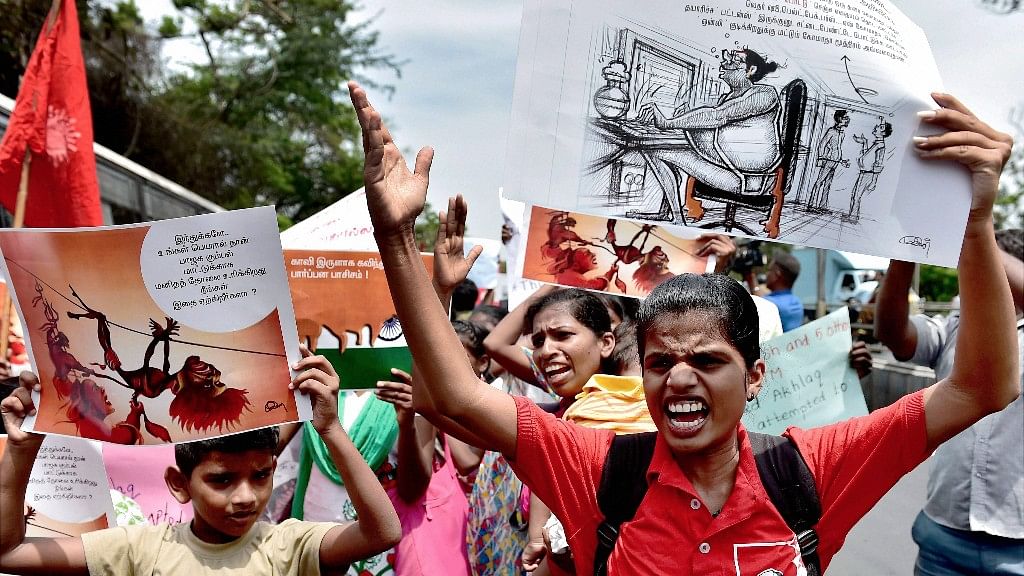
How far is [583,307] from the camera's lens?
331cm

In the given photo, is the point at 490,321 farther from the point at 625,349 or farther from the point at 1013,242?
the point at 1013,242

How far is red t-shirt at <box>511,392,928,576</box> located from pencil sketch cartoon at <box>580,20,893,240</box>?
0.45 metres

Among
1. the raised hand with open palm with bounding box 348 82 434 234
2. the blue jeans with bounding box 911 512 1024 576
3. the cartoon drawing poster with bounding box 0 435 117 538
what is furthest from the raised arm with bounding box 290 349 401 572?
the blue jeans with bounding box 911 512 1024 576

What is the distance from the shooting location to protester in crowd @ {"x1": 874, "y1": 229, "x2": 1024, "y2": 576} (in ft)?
9.61

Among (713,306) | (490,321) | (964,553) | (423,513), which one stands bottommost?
(423,513)

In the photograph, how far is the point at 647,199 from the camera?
2002 mm

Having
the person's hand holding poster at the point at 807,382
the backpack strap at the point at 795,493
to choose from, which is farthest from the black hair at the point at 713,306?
the person's hand holding poster at the point at 807,382

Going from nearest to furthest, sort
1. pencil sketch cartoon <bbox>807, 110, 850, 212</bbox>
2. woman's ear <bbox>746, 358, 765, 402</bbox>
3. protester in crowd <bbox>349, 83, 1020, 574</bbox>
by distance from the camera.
Result: protester in crowd <bbox>349, 83, 1020, 574</bbox> → woman's ear <bbox>746, 358, 765, 402</bbox> → pencil sketch cartoon <bbox>807, 110, 850, 212</bbox>

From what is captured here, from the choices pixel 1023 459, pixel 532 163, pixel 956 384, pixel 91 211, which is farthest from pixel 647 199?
pixel 91 211

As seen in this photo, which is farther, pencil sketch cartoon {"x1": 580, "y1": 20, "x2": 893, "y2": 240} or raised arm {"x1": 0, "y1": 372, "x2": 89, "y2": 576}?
raised arm {"x1": 0, "y1": 372, "x2": 89, "y2": 576}

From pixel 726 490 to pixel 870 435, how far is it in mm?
296

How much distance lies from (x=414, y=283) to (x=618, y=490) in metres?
0.56

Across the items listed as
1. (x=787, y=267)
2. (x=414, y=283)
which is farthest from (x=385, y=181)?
(x=787, y=267)

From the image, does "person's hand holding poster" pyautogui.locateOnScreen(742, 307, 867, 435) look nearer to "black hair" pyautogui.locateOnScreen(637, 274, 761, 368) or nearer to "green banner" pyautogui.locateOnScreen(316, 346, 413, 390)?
"green banner" pyautogui.locateOnScreen(316, 346, 413, 390)
